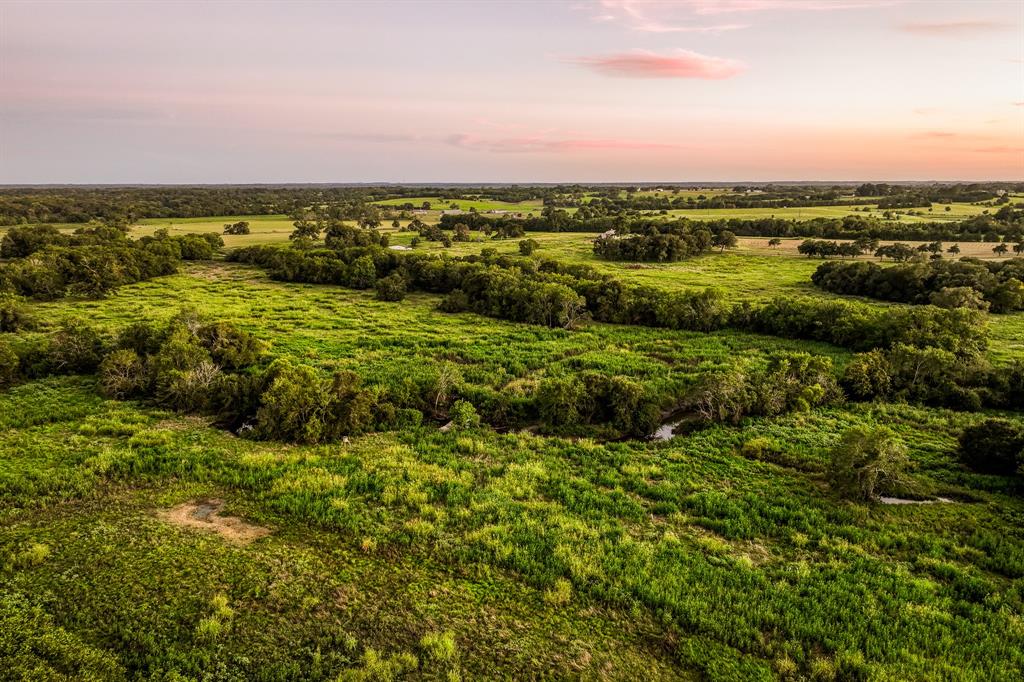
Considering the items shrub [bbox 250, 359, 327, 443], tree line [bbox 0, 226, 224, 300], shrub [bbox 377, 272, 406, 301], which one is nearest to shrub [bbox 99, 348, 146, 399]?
shrub [bbox 250, 359, 327, 443]

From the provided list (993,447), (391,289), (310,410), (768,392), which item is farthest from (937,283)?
(310,410)

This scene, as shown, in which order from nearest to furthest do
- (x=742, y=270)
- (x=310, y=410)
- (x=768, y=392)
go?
(x=310, y=410)
(x=768, y=392)
(x=742, y=270)

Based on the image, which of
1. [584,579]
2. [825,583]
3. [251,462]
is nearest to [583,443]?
[584,579]

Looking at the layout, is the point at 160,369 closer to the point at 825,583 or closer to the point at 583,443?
the point at 583,443

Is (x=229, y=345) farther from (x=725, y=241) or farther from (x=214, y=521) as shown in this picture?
(x=725, y=241)

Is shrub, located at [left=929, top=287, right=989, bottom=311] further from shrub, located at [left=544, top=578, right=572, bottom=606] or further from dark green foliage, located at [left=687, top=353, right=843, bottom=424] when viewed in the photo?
shrub, located at [left=544, top=578, right=572, bottom=606]

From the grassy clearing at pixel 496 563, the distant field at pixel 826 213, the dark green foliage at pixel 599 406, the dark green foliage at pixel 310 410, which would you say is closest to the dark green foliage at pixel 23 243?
the grassy clearing at pixel 496 563

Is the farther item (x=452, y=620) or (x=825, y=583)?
(x=825, y=583)
